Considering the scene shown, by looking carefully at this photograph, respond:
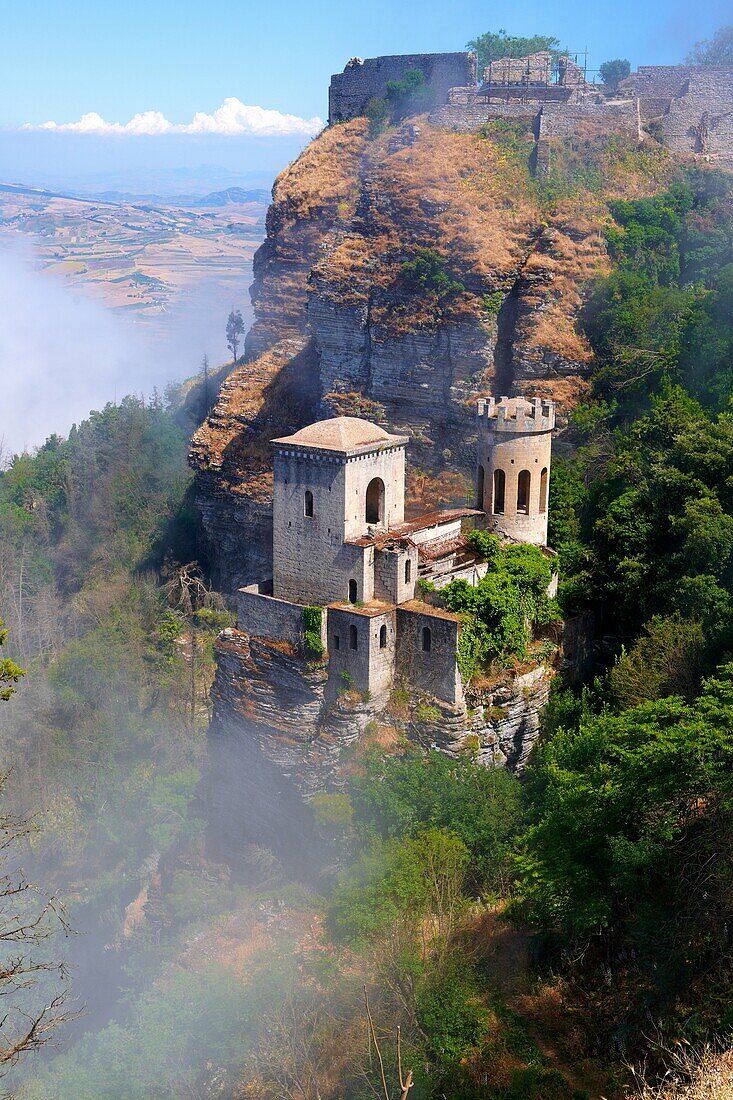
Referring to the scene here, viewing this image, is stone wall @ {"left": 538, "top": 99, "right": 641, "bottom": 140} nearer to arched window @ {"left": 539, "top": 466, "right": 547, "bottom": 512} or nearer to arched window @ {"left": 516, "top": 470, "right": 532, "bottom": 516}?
arched window @ {"left": 539, "top": 466, "right": 547, "bottom": 512}

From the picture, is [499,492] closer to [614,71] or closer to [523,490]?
[523,490]

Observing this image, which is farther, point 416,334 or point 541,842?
point 416,334

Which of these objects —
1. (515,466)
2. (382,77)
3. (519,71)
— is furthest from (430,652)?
(382,77)

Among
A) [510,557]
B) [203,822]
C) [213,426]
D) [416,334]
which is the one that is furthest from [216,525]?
[510,557]

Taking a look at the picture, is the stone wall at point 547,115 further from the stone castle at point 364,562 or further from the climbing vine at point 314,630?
the climbing vine at point 314,630

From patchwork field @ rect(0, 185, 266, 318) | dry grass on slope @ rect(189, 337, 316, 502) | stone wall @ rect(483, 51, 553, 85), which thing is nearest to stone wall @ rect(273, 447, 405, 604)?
dry grass on slope @ rect(189, 337, 316, 502)

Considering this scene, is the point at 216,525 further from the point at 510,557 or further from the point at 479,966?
the point at 479,966
